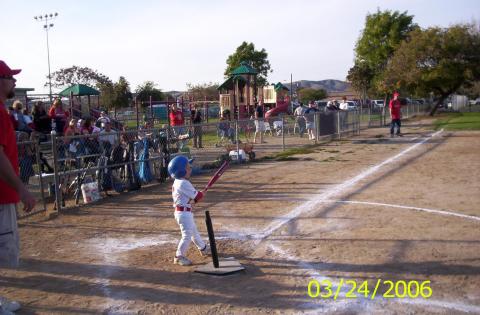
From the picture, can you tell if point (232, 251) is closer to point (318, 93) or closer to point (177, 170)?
point (177, 170)

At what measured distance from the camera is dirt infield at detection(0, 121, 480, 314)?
4652mm

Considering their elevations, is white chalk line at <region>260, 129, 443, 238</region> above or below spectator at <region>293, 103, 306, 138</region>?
below

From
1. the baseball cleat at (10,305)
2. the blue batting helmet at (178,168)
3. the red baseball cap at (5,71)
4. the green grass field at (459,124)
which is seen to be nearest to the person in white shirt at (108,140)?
the blue batting helmet at (178,168)

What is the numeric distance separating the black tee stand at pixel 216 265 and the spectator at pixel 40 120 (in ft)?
30.3

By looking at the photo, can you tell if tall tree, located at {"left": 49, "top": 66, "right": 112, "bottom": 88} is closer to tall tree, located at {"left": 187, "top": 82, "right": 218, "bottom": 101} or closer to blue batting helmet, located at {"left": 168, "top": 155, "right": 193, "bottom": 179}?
tall tree, located at {"left": 187, "top": 82, "right": 218, "bottom": 101}

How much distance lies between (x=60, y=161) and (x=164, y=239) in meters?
4.12

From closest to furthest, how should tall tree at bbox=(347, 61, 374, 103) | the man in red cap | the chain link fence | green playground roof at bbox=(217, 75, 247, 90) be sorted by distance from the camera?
the man in red cap → the chain link fence → green playground roof at bbox=(217, 75, 247, 90) → tall tree at bbox=(347, 61, 374, 103)

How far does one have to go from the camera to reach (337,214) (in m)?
7.89

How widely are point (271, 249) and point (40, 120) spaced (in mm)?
9431

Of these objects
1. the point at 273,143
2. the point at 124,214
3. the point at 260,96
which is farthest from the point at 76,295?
the point at 260,96

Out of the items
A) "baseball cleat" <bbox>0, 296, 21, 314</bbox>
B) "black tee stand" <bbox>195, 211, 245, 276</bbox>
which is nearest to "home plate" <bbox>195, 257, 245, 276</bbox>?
"black tee stand" <bbox>195, 211, 245, 276</bbox>

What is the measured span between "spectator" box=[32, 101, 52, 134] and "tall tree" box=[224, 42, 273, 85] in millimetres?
48317

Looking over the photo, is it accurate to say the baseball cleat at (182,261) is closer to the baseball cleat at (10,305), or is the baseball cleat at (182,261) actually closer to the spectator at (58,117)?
the baseball cleat at (10,305)

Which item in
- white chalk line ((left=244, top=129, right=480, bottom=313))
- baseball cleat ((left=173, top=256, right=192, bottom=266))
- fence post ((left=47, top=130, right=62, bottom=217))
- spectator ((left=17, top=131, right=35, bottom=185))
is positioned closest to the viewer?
white chalk line ((left=244, top=129, right=480, bottom=313))
